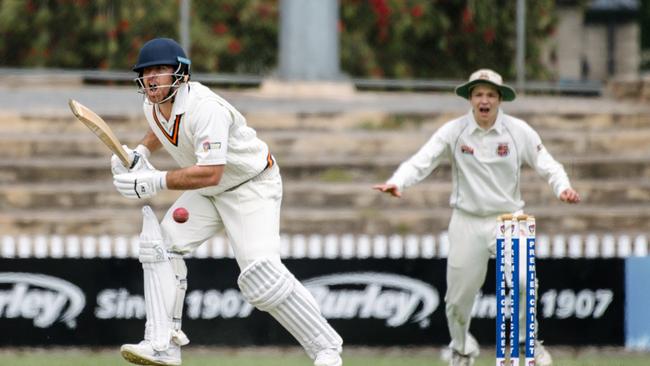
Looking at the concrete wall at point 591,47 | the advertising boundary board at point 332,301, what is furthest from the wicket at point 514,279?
the concrete wall at point 591,47

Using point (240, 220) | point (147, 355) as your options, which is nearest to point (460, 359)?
point (240, 220)

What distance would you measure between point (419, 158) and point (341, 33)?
9817mm

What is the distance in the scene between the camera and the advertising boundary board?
9906 mm

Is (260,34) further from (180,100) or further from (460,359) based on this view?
(180,100)

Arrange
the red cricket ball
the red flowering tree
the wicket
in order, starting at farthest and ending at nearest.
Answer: the red flowering tree, the red cricket ball, the wicket

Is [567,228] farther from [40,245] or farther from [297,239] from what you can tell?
[40,245]

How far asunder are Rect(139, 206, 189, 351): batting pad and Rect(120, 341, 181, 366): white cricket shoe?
35 millimetres

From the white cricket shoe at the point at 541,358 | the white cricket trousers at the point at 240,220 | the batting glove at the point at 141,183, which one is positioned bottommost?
the white cricket shoe at the point at 541,358

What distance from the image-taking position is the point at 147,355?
22.0 feet

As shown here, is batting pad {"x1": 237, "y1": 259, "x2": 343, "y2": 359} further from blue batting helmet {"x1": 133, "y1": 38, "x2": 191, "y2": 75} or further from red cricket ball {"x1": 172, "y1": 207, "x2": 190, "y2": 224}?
blue batting helmet {"x1": 133, "y1": 38, "x2": 191, "y2": 75}

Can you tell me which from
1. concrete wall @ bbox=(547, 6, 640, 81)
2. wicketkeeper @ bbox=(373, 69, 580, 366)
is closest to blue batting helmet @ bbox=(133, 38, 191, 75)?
wicketkeeper @ bbox=(373, 69, 580, 366)

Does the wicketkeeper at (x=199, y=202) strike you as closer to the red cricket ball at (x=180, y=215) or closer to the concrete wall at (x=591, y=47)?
the red cricket ball at (x=180, y=215)

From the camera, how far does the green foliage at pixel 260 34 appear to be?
54.5 ft

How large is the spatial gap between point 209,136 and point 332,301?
352 cm
